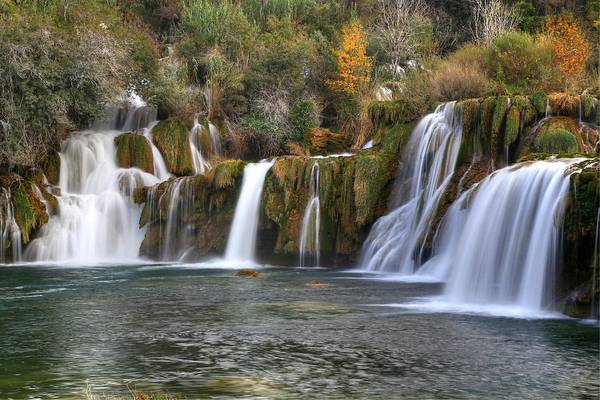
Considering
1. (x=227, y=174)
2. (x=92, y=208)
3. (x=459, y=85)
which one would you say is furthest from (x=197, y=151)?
(x=459, y=85)

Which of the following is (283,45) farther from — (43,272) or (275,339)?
(275,339)

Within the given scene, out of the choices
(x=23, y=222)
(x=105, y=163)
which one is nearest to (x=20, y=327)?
(x=23, y=222)

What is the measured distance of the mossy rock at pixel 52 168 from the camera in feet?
108

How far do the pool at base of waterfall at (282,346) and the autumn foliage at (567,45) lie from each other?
1746cm

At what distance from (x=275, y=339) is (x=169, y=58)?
3160 cm

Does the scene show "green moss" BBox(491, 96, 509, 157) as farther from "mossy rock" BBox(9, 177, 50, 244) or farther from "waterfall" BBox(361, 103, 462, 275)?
"mossy rock" BBox(9, 177, 50, 244)

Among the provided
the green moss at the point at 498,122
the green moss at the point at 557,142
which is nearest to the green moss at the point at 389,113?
the green moss at the point at 498,122

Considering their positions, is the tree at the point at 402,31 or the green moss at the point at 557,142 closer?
the green moss at the point at 557,142

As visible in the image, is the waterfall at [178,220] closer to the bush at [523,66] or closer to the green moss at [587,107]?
the bush at [523,66]

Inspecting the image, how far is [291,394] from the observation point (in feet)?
31.7

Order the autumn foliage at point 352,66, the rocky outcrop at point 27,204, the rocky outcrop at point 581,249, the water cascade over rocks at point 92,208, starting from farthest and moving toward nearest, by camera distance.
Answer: the autumn foliage at point 352,66 < the water cascade over rocks at point 92,208 < the rocky outcrop at point 27,204 < the rocky outcrop at point 581,249

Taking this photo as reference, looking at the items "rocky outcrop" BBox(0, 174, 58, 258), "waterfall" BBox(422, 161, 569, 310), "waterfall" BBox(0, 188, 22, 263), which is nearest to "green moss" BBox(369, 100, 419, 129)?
"waterfall" BBox(422, 161, 569, 310)

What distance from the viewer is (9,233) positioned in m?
29.8

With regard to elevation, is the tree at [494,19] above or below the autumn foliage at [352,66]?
above
